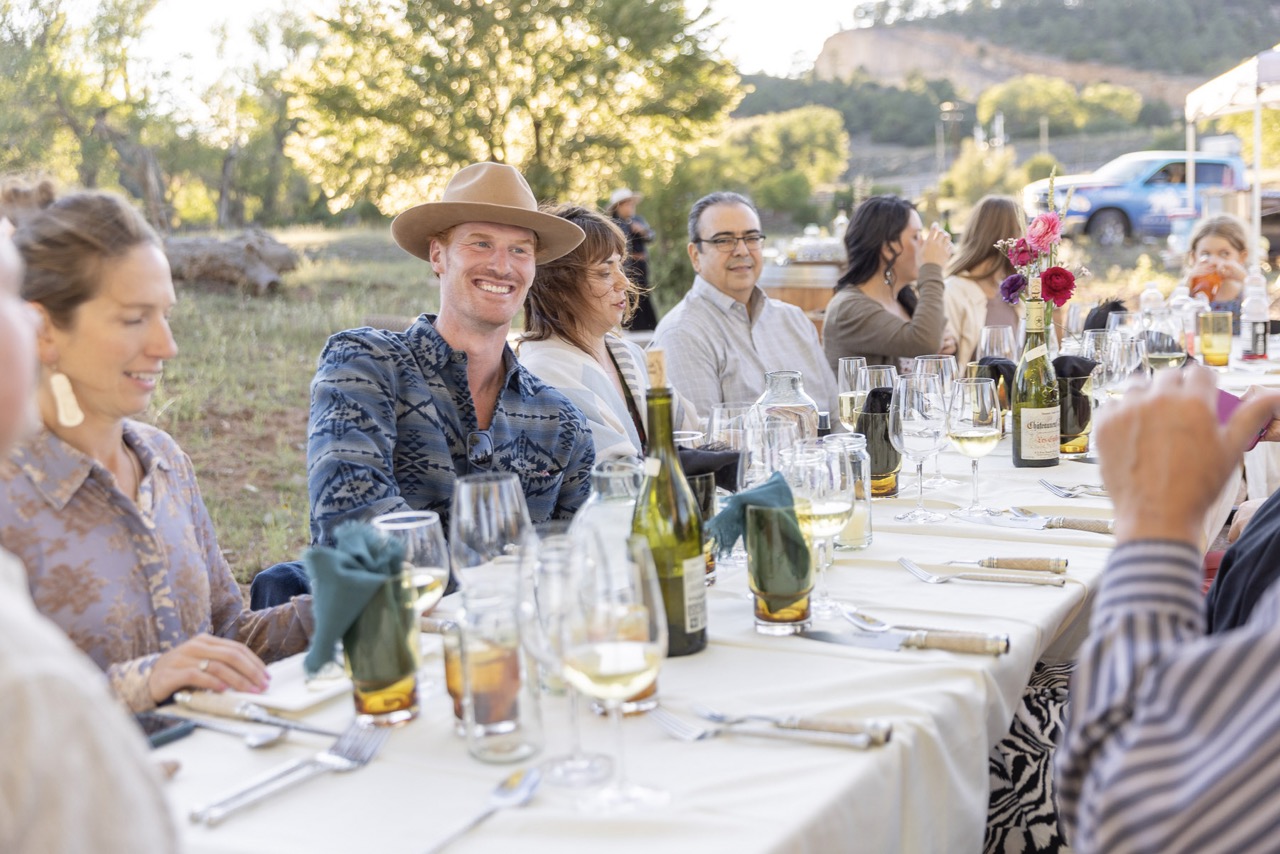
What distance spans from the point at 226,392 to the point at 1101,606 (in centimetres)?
716

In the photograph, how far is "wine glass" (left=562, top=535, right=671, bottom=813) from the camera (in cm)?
108

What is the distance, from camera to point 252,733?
1.28m

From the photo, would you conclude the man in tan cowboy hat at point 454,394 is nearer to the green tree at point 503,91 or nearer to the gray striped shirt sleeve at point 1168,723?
the gray striped shirt sleeve at point 1168,723

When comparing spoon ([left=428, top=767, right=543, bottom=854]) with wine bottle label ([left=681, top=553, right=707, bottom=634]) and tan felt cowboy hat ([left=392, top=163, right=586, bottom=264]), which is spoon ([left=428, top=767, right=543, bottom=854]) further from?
tan felt cowboy hat ([left=392, top=163, right=586, bottom=264])

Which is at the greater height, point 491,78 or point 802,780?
point 491,78

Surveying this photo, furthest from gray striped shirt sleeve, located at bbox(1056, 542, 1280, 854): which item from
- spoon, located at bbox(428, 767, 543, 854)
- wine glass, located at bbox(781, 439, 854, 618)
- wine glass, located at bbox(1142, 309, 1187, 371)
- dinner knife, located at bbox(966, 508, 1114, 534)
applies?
wine glass, located at bbox(1142, 309, 1187, 371)

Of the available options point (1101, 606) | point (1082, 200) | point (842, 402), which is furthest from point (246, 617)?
point (1082, 200)

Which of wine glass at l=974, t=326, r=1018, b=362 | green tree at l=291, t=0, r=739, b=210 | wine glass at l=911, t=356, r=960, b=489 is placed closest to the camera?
wine glass at l=911, t=356, r=960, b=489

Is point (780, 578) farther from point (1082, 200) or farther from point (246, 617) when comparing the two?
point (1082, 200)

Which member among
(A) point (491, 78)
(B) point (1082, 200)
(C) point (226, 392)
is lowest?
(C) point (226, 392)

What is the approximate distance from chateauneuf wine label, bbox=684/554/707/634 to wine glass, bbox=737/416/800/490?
1.47ft

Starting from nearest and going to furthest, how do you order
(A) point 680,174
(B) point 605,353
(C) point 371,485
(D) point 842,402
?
(C) point 371,485
(D) point 842,402
(B) point 605,353
(A) point 680,174

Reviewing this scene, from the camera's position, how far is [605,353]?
129 inches

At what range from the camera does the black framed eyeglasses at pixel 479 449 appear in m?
2.50
